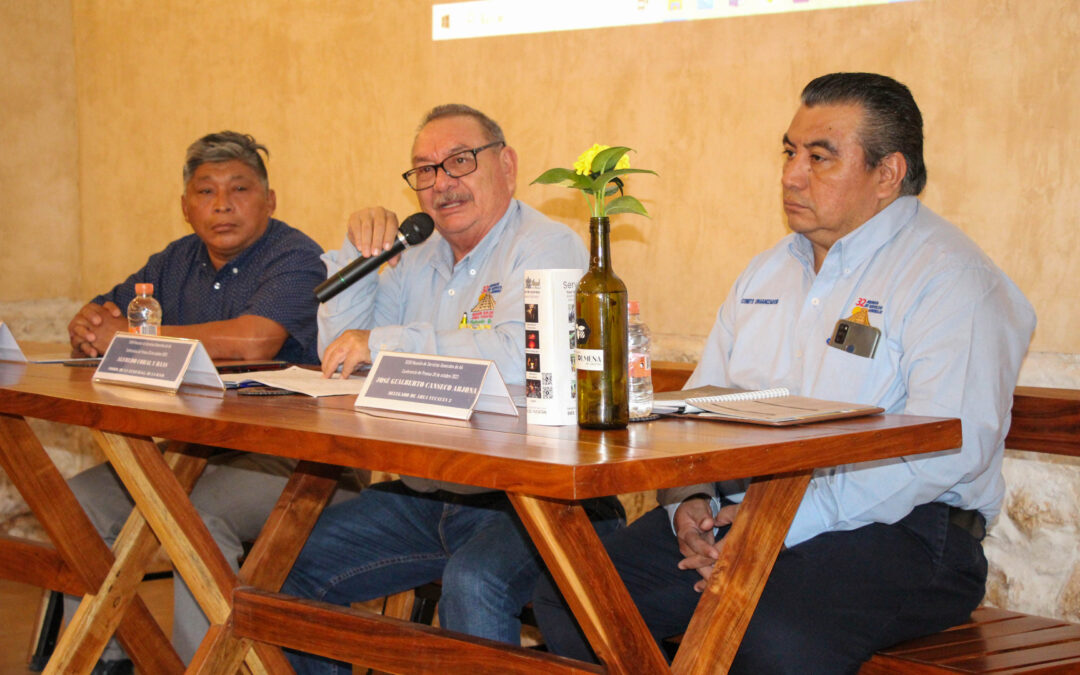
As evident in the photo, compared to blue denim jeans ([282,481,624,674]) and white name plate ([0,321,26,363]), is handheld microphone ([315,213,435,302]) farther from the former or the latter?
white name plate ([0,321,26,363])

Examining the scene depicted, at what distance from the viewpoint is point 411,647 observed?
5.64 ft

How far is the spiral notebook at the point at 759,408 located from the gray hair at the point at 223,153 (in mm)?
1926

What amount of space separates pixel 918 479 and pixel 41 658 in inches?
99.4

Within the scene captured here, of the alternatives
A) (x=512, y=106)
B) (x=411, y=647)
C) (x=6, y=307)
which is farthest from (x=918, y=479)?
(x=6, y=307)

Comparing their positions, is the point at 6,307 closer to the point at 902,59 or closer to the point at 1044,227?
the point at 902,59

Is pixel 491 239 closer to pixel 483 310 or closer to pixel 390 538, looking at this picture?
pixel 483 310

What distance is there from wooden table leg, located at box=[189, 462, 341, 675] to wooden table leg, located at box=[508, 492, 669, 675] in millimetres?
870

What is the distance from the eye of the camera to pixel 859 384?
6.05 feet

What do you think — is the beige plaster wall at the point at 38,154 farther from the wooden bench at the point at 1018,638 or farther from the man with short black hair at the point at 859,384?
the wooden bench at the point at 1018,638

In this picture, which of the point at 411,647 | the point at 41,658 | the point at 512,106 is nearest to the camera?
the point at 411,647

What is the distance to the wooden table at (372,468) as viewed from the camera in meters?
1.24

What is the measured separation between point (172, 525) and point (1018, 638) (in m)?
1.50

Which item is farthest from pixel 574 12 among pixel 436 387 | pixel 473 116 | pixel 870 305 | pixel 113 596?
pixel 113 596

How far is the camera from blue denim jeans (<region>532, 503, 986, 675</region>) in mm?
1578
